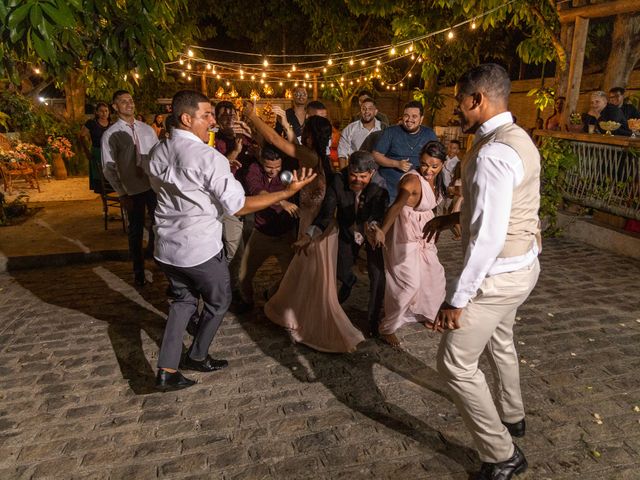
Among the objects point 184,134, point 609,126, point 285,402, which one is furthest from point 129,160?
point 609,126

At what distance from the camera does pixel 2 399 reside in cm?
352

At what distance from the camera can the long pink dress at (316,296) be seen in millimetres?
4168

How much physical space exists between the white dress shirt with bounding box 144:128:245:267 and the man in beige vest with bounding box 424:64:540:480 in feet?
5.30

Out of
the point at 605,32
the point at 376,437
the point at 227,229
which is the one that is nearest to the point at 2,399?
the point at 227,229

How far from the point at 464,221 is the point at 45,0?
2934 millimetres

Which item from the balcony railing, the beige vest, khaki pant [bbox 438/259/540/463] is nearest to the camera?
the beige vest

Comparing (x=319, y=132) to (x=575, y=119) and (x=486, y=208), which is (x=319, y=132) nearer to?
(x=486, y=208)

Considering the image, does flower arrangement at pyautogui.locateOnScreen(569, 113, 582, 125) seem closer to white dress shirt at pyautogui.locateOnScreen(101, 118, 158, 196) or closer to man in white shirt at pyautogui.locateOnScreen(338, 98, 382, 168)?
man in white shirt at pyautogui.locateOnScreen(338, 98, 382, 168)

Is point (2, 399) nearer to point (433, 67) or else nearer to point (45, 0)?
point (45, 0)

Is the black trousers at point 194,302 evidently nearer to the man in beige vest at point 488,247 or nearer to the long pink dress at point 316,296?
the long pink dress at point 316,296

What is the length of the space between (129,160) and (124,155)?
0.08m

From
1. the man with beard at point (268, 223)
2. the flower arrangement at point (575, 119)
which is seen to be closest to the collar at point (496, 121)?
the man with beard at point (268, 223)

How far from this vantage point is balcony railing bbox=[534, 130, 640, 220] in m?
6.80

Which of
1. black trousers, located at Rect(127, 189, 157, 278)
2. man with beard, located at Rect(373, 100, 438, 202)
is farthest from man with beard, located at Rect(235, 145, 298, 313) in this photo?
man with beard, located at Rect(373, 100, 438, 202)
